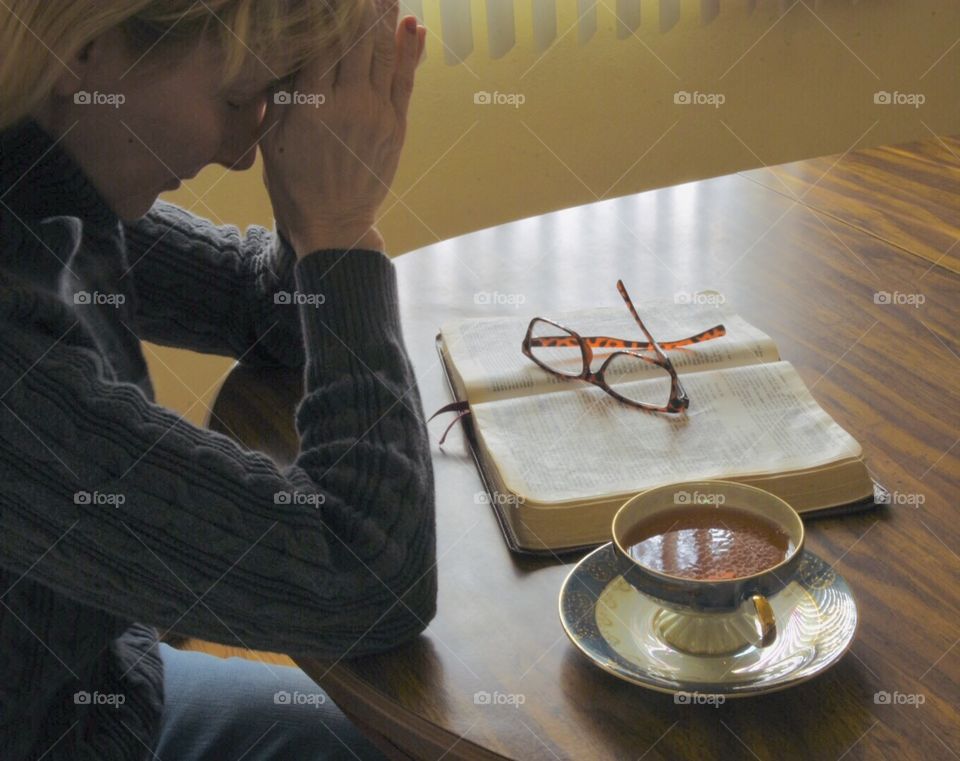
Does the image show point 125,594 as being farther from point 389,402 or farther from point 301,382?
point 301,382

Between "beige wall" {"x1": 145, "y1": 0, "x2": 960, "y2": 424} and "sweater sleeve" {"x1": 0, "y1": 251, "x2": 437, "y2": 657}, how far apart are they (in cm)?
148

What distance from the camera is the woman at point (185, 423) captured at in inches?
33.1

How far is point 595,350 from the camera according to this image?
1.18 metres

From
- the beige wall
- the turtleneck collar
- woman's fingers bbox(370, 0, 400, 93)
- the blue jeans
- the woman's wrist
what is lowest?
the blue jeans

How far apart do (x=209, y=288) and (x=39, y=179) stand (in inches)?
14.4

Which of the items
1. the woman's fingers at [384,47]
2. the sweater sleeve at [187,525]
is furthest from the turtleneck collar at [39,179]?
the woman's fingers at [384,47]

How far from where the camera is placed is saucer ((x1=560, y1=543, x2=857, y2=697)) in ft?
2.49

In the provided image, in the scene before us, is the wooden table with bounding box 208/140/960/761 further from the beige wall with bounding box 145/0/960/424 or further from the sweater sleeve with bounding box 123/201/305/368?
the beige wall with bounding box 145/0/960/424

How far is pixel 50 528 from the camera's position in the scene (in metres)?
0.83

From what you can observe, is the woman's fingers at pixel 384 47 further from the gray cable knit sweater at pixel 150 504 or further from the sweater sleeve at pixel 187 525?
the sweater sleeve at pixel 187 525

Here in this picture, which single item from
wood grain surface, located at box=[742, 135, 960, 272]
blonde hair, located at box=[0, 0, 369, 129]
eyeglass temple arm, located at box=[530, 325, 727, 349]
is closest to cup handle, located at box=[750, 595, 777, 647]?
eyeglass temple arm, located at box=[530, 325, 727, 349]

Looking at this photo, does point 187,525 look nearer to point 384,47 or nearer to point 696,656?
point 696,656

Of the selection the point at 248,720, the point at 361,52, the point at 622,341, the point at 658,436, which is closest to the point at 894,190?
the point at 622,341

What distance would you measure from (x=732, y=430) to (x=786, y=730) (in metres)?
0.35
